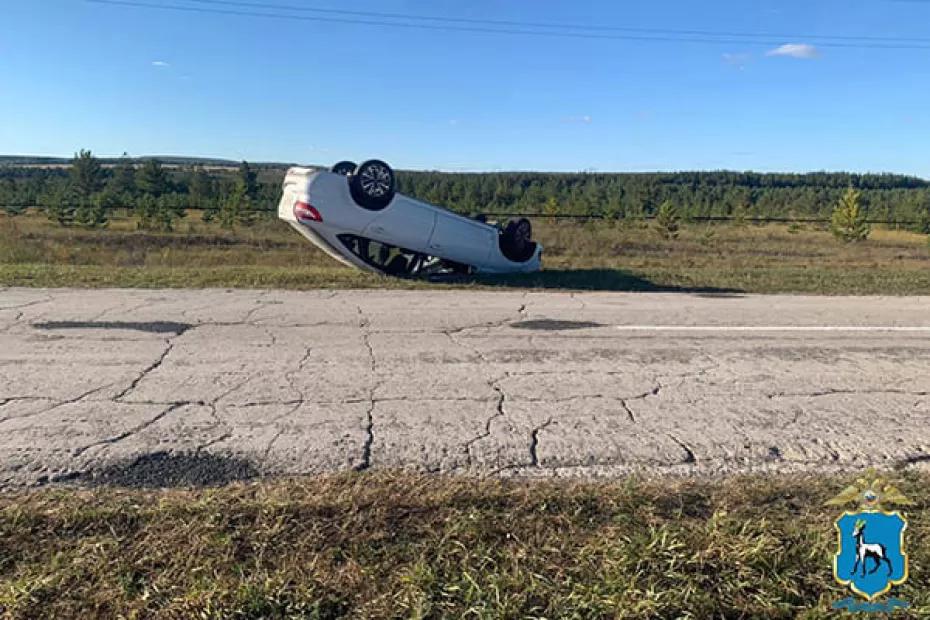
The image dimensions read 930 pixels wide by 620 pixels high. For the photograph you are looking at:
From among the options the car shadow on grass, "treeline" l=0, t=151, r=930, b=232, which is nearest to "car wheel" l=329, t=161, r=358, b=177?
the car shadow on grass

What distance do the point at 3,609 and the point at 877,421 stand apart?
490 cm

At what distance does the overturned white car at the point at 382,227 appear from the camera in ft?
34.1

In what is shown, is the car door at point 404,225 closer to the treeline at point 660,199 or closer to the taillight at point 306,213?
the taillight at point 306,213

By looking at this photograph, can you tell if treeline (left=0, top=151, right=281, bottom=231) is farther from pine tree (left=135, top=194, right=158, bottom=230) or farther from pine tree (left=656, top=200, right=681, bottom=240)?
pine tree (left=656, top=200, right=681, bottom=240)

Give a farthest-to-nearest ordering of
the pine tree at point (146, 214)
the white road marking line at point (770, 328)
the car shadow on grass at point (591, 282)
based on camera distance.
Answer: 1. the pine tree at point (146, 214)
2. the car shadow on grass at point (591, 282)
3. the white road marking line at point (770, 328)

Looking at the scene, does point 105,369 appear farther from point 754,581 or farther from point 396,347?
point 754,581

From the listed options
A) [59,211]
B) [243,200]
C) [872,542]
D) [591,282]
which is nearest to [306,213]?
[591,282]

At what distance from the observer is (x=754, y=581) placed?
8.10 feet

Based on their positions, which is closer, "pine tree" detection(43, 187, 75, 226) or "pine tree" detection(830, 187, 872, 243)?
"pine tree" detection(830, 187, 872, 243)

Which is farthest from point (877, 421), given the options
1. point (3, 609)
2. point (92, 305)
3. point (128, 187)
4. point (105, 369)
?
point (128, 187)

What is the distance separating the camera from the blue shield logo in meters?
1.96

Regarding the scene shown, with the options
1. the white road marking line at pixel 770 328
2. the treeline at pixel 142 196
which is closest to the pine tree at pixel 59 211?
the treeline at pixel 142 196

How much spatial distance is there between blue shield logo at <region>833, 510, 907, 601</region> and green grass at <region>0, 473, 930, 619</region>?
380 millimetres

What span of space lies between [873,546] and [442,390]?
3.31 meters
